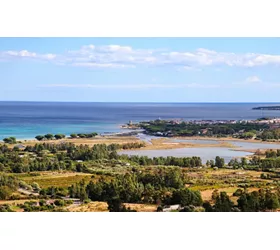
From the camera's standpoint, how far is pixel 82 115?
21.7ft

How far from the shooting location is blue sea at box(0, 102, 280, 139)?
5.86 meters

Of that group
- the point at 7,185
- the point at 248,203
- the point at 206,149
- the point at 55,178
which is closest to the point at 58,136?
the point at 55,178

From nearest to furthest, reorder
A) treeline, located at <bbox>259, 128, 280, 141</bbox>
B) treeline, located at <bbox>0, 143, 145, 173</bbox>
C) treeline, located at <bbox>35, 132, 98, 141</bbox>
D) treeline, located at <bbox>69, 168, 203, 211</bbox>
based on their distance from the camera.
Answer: treeline, located at <bbox>69, 168, 203, 211</bbox>, treeline, located at <bbox>0, 143, 145, 173</bbox>, treeline, located at <bbox>35, 132, 98, 141</bbox>, treeline, located at <bbox>259, 128, 280, 141</bbox>

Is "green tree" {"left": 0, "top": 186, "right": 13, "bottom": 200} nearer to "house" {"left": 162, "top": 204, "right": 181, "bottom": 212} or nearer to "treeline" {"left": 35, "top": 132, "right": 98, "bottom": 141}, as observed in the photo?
"treeline" {"left": 35, "top": 132, "right": 98, "bottom": 141}

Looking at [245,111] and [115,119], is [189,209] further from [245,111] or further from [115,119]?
[245,111]

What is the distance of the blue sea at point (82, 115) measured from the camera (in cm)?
586

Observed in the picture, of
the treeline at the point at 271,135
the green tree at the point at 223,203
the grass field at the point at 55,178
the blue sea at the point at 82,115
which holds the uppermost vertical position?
the blue sea at the point at 82,115

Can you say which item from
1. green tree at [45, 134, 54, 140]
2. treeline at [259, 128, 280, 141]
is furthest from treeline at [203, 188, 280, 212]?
green tree at [45, 134, 54, 140]

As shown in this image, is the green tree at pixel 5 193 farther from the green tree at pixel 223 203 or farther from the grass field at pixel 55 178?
the green tree at pixel 223 203

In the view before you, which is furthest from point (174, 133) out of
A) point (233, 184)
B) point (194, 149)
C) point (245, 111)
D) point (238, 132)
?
point (245, 111)

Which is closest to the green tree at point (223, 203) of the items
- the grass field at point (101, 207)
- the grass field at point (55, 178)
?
the grass field at point (101, 207)

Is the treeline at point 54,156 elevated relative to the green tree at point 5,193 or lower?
elevated

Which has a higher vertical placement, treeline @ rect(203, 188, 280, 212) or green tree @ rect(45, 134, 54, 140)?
green tree @ rect(45, 134, 54, 140)

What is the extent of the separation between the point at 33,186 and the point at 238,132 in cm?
323
